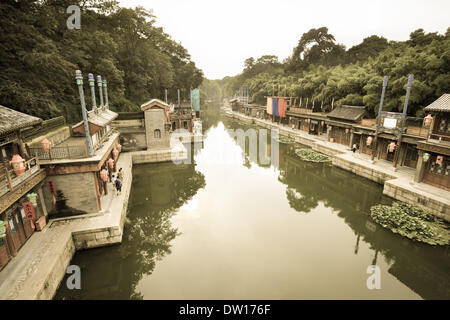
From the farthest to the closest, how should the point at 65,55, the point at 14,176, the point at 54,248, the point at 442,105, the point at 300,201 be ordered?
the point at 65,55 < the point at 300,201 < the point at 442,105 < the point at 14,176 < the point at 54,248

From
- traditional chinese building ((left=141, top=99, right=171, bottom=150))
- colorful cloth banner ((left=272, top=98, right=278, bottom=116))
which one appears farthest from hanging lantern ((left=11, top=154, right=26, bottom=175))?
colorful cloth banner ((left=272, top=98, right=278, bottom=116))

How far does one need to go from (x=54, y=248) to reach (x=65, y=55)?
14498 millimetres

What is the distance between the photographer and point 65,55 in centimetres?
1736

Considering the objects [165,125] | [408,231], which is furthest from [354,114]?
[165,125]

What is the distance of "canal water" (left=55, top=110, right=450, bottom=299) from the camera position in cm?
910

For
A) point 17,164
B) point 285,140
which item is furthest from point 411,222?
point 285,140

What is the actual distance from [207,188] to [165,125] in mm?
9871

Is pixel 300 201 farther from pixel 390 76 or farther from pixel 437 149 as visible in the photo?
pixel 390 76

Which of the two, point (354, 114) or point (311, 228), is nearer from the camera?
point (311, 228)

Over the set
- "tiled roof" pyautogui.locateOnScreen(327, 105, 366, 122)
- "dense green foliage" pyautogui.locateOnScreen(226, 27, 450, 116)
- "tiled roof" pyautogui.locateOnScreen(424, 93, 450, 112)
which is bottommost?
"tiled roof" pyautogui.locateOnScreen(327, 105, 366, 122)

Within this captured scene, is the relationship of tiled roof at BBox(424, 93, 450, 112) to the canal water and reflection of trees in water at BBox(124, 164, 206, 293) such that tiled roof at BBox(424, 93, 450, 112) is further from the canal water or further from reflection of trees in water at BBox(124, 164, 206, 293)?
reflection of trees in water at BBox(124, 164, 206, 293)

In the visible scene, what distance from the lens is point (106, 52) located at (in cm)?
2286

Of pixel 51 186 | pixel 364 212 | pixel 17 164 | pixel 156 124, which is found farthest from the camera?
pixel 156 124
